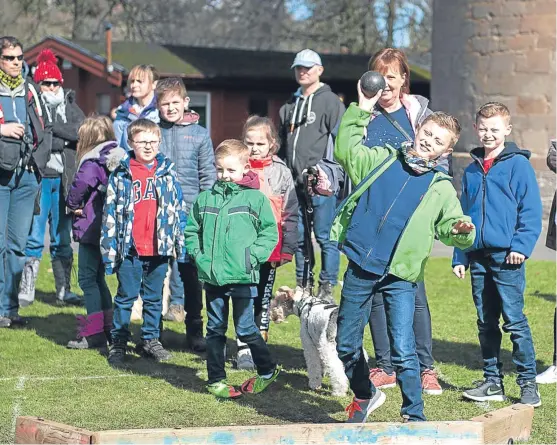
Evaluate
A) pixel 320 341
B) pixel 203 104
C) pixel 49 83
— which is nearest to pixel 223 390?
pixel 320 341

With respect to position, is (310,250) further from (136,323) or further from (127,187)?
(136,323)

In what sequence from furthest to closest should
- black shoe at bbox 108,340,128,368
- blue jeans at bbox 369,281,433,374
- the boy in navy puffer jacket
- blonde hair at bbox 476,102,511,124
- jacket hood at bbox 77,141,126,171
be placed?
the boy in navy puffer jacket
jacket hood at bbox 77,141,126,171
black shoe at bbox 108,340,128,368
blue jeans at bbox 369,281,433,374
blonde hair at bbox 476,102,511,124

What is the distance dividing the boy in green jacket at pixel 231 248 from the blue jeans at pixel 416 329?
0.71 m

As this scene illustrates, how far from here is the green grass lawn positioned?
6336mm

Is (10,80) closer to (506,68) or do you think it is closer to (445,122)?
(445,122)

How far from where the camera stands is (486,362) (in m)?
6.86

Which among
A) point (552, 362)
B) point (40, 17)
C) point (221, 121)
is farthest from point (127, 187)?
point (40, 17)

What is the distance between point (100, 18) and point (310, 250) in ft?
107

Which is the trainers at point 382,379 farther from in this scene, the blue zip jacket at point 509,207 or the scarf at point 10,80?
the scarf at point 10,80

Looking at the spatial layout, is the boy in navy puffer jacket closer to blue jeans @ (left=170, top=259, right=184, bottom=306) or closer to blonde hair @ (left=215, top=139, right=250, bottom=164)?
blue jeans @ (left=170, top=259, right=184, bottom=306)

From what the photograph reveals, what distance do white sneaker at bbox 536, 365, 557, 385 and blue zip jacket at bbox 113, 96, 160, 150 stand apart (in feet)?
11.5

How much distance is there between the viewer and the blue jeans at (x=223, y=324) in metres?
6.83

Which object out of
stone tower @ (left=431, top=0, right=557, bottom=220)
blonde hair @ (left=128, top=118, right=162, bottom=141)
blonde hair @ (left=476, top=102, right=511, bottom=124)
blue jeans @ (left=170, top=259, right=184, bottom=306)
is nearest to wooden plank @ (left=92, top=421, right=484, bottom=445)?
blonde hair @ (left=476, top=102, right=511, bottom=124)

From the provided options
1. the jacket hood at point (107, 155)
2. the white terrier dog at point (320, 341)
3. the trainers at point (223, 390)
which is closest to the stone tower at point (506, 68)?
the jacket hood at point (107, 155)
